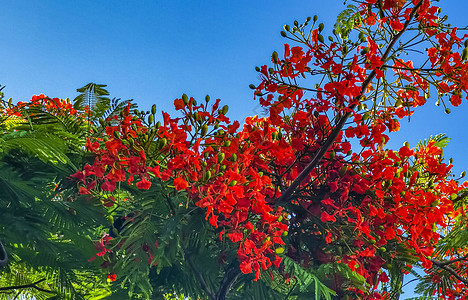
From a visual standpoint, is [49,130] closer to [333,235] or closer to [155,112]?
[155,112]

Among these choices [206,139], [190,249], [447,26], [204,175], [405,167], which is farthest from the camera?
[190,249]

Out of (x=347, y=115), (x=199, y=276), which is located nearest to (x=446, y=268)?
(x=347, y=115)

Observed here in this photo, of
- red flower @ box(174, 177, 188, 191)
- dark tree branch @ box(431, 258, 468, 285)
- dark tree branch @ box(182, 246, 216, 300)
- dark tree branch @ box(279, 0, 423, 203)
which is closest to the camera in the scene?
red flower @ box(174, 177, 188, 191)

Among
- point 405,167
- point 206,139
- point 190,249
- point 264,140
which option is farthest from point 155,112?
point 405,167

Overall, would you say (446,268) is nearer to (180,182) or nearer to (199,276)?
(199,276)

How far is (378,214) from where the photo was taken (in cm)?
259

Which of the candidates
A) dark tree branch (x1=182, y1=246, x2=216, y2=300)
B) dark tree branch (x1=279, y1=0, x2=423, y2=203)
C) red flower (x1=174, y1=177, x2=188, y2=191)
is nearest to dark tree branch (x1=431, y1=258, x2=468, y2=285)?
dark tree branch (x1=279, y1=0, x2=423, y2=203)

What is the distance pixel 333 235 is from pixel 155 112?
1437 mm

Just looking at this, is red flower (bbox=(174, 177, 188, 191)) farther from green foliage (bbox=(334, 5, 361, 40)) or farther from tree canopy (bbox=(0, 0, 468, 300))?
green foliage (bbox=(334, 5, 361, 40))

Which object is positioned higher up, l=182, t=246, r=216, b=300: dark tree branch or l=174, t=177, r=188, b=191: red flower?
l=174, t=177, r=188, b=191: red flower

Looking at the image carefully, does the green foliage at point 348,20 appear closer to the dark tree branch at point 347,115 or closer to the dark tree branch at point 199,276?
the dark tree branch at point 347,115

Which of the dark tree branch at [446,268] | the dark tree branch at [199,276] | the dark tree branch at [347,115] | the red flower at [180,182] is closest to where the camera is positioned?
the red flower at [180,182]

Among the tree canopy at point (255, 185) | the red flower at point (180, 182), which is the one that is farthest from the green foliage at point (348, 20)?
the red flower at point (180, 182)

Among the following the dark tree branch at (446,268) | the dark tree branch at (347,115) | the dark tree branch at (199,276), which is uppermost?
the dark tree branch at (347,115)
